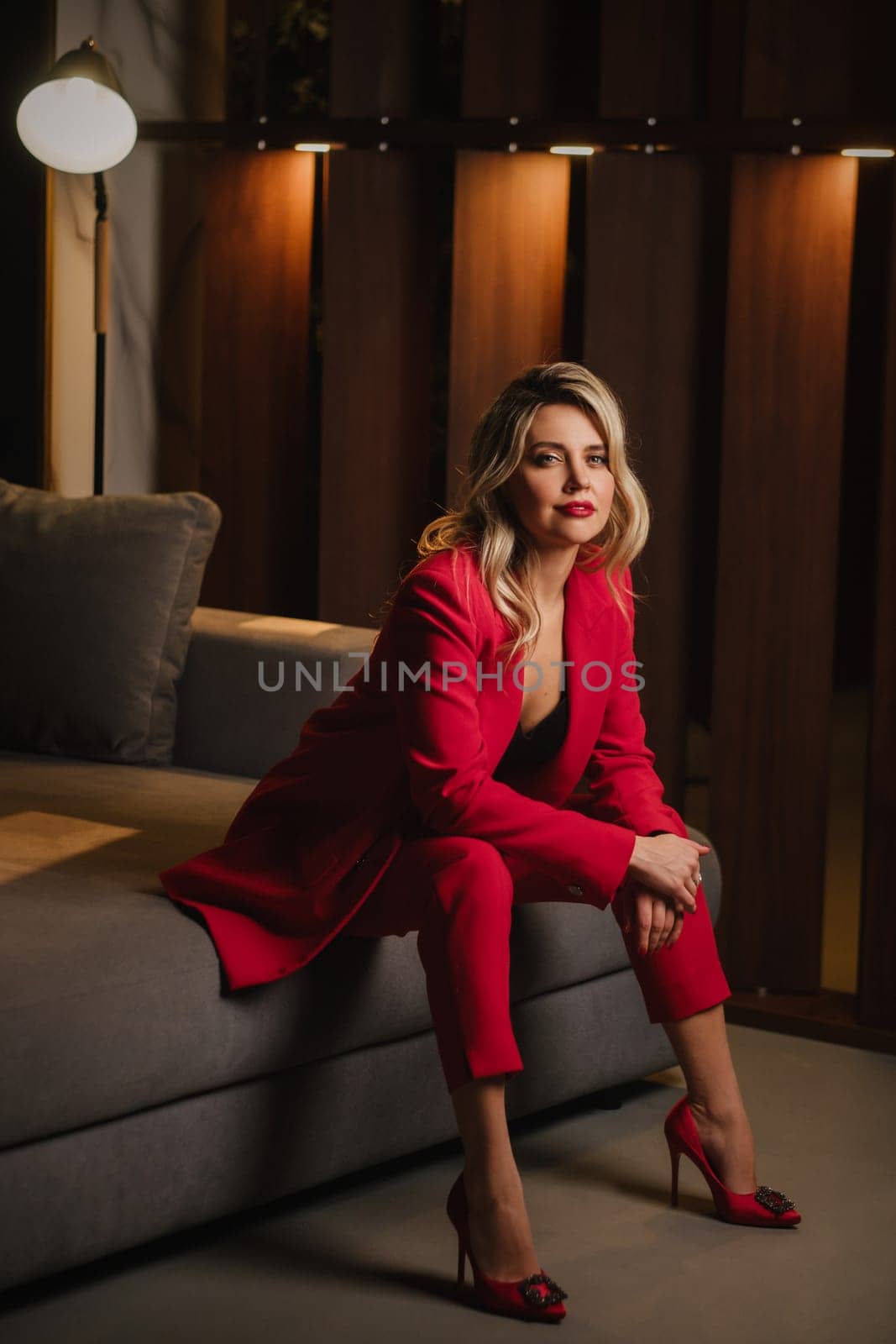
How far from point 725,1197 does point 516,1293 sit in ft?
1.39

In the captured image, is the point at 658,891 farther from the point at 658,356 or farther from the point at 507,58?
the point at 507,58

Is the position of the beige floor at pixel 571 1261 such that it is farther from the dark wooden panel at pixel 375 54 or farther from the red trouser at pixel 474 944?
the dark wooden panel at pixel 375 54

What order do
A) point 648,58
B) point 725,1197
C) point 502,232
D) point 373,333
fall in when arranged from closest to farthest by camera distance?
point 725,1197
point 648,58
point 502,232
point 373,333

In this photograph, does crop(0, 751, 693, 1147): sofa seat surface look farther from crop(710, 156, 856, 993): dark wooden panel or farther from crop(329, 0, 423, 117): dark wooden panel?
crop(329, 0, 423, 117): dark wooden panel

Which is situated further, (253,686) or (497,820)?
(253,686)

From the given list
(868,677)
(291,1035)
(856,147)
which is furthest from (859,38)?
(291,1035)

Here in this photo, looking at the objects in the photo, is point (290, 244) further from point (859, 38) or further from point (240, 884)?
point (240, 884)

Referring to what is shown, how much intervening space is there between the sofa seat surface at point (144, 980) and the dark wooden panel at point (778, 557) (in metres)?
0.69

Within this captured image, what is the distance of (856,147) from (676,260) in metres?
0.39

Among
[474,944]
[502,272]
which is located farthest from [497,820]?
[502,272]

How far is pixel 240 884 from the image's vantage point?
2.25 m

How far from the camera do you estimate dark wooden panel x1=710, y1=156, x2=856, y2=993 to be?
3.12 m

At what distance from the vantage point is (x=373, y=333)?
3.47m

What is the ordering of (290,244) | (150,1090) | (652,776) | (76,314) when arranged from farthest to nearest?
(76,314) → (290,244) → (652,776) → (150,1090)
